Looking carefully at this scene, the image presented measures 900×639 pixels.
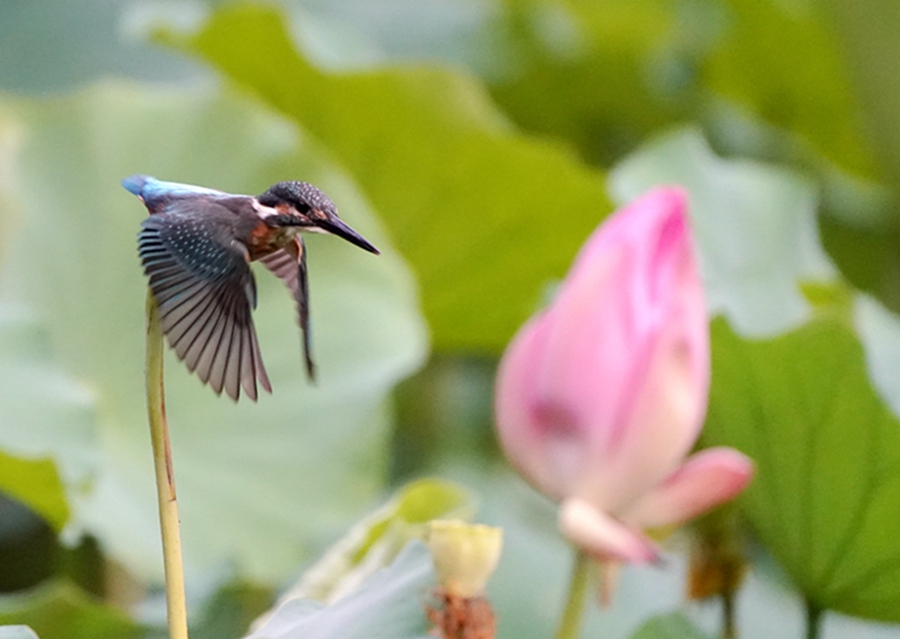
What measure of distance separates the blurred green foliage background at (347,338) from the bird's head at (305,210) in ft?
0.81

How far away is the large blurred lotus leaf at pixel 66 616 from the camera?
15.8 inches

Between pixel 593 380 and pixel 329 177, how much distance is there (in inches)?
12.9

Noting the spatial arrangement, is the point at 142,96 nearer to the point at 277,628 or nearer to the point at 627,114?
the point at 277,628

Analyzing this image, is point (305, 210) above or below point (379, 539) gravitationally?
above

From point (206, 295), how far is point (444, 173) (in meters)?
0.53

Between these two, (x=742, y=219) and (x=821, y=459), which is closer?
(x=821, y=459)

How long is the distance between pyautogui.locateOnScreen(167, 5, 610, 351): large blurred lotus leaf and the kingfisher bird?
0.47 meters

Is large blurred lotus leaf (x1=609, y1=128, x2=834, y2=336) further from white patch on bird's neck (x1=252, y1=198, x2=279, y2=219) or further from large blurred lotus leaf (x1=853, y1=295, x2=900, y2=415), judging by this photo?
white patch on bird's neck (x1=252, y1=198, x2=279, y2=219)

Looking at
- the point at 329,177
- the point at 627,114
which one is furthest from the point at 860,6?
the point at 329,177

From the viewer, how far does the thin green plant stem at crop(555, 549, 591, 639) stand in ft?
1.07

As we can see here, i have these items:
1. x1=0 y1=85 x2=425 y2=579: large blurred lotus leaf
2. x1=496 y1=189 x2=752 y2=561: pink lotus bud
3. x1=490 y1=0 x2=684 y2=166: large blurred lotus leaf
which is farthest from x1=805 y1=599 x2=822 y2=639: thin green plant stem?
x1=490 y1=0 x2=684 y2=166: large blurred lotus leaf

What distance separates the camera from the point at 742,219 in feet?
2.02

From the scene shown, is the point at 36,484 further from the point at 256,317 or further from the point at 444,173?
the point at 444,173

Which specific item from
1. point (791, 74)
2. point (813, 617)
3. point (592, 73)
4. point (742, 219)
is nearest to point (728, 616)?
point (813, 617)
